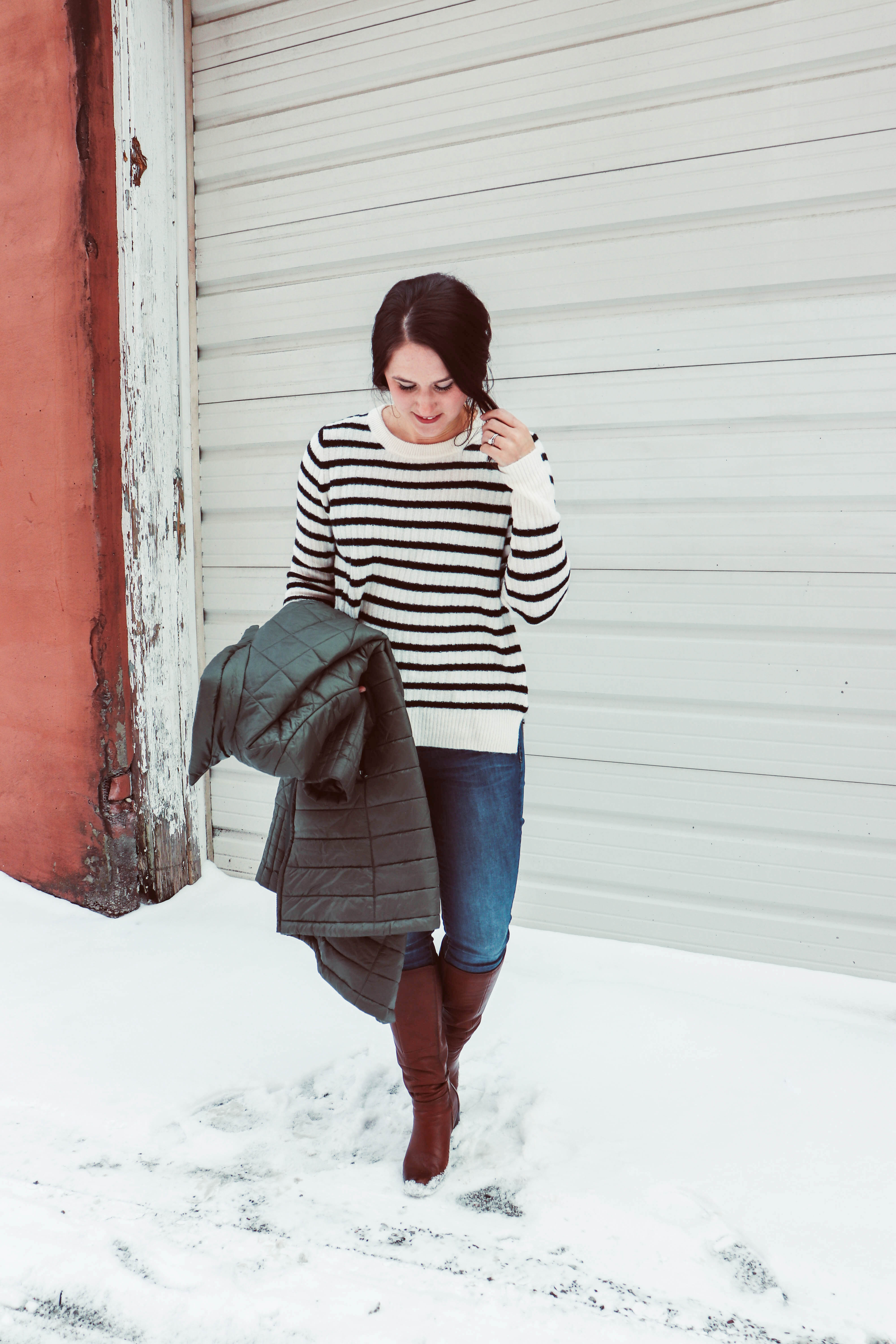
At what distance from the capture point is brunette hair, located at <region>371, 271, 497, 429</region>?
1425 millimetres

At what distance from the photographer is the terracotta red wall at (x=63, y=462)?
2707mm

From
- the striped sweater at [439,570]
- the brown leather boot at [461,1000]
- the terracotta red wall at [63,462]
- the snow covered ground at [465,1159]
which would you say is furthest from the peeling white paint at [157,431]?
the brown leather boot at [461,1000]

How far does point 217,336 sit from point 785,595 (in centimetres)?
220

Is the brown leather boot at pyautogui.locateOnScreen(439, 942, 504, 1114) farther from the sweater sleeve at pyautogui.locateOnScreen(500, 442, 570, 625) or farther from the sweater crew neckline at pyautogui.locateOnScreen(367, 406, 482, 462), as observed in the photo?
the sweater crew neckline at pyautogui.locateOnScreen(367, 406, 482, 462)

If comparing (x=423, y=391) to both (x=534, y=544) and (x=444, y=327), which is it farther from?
(x=534, y=544)

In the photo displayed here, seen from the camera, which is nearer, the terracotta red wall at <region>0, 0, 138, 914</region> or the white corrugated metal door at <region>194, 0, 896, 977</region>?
the white corrugated metal door at <region>194, 0, 896, 977</region>

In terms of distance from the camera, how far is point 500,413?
56.2 inches

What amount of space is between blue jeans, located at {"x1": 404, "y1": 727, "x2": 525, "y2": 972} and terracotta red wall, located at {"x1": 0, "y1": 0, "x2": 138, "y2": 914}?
170 cm

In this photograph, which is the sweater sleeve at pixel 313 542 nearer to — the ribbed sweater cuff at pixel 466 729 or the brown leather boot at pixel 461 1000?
the ribbed sweater cuff at pixel 466 729

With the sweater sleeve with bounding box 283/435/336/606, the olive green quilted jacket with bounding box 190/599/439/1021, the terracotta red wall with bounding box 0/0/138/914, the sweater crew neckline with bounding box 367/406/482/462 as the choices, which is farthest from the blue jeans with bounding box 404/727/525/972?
the terracotta red wall with bounding box 0/0/138/914

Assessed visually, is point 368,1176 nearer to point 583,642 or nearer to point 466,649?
point 466,649

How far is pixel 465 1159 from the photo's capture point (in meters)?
1.76

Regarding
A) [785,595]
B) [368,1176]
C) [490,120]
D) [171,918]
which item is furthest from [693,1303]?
[490,120]

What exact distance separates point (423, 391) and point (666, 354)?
1.29 m
